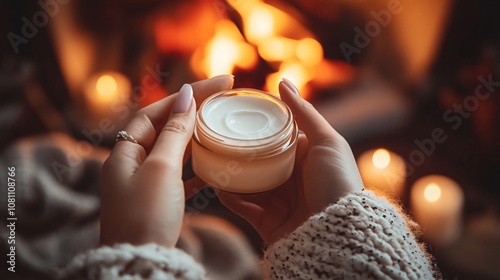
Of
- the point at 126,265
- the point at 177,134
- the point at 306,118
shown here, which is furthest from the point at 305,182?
the point at 126,265

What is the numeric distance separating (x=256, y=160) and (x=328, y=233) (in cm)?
16

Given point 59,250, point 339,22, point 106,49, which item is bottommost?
point 59,250

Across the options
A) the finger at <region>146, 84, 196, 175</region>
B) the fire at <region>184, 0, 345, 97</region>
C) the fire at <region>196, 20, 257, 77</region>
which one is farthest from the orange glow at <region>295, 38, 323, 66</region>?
the finger at <region>146, 84, 196, 175</region>

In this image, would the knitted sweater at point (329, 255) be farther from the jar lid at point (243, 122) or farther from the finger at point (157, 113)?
the finger at point (157, 113)

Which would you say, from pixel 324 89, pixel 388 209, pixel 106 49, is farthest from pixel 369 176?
pixel 106 49

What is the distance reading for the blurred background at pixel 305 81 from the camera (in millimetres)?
1275

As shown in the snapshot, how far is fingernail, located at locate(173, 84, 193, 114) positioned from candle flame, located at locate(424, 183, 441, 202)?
623 millimetres

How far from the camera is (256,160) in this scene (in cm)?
90

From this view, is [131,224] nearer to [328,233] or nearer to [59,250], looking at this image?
[328,233]

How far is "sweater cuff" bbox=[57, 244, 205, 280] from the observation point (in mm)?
699

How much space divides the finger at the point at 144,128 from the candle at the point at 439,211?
1.73ft

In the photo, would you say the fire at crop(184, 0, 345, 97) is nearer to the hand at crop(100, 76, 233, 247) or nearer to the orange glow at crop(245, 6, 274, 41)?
the orange glow at crop(245, 6, 274, 41)

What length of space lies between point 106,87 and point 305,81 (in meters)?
0.46

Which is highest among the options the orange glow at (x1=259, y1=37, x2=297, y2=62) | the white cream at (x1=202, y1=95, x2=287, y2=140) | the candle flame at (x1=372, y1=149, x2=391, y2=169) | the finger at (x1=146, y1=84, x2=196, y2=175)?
the finger at (x1=146, y1=84, x2=196, y2=175)
